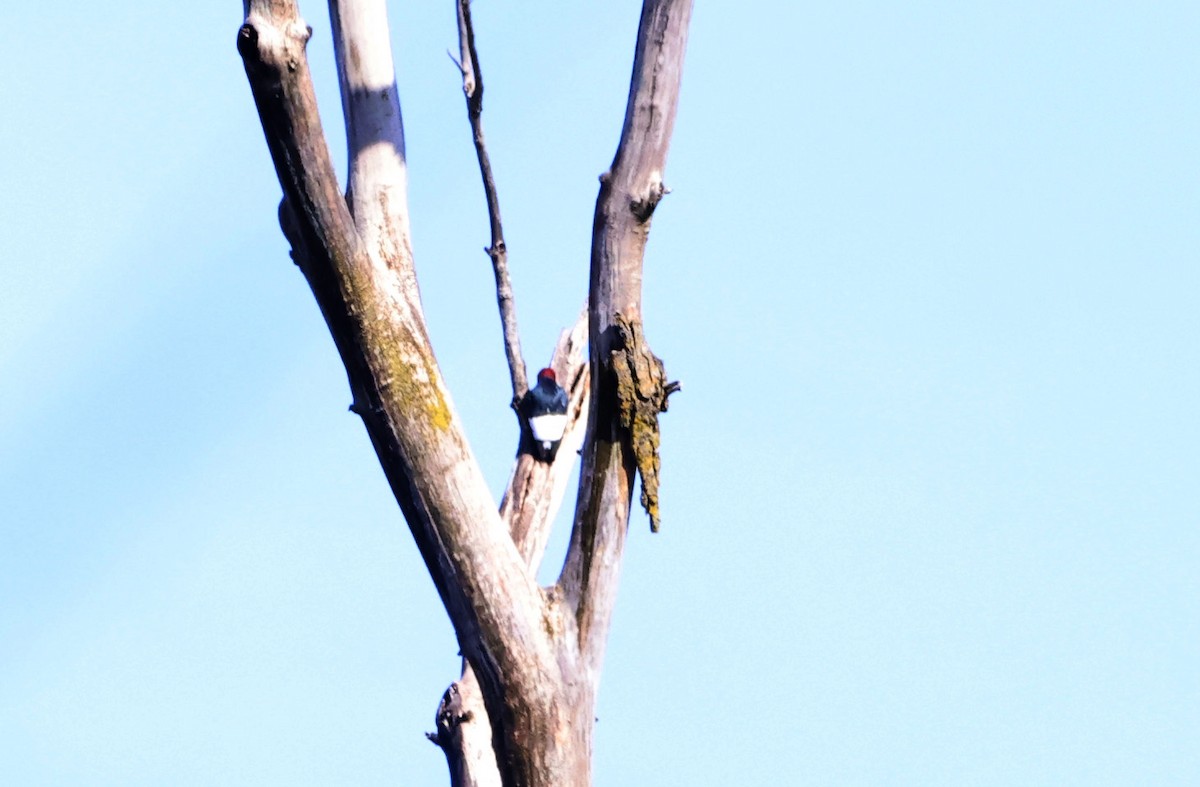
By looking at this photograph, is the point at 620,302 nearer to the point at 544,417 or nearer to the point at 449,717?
the point at 449,717

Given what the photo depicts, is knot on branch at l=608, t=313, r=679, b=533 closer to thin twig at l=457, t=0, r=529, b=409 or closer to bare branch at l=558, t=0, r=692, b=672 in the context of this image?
bare branch at l=558, t=0, r=692, b=672

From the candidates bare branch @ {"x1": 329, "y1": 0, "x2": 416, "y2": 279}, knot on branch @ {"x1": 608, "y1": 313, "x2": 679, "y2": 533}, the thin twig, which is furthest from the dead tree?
the thin twig

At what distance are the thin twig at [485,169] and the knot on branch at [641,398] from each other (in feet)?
7.95

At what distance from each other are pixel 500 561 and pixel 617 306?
2.78ft

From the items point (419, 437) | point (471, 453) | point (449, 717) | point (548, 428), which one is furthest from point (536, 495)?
point (419, 437)

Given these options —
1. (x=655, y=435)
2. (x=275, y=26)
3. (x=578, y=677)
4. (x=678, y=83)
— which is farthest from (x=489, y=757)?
(x=275, y=26)

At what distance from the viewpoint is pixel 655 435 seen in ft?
13.2

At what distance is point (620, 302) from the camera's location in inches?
159

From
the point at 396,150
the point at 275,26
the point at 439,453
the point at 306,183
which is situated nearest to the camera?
the point at 275,26

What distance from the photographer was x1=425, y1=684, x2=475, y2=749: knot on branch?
5.46m

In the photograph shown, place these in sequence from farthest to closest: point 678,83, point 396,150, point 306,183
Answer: point 396,150 → point 678,83 → point 306,183

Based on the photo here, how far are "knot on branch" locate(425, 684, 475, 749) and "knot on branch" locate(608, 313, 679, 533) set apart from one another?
6.09 ft

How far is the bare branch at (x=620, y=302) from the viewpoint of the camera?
4.01m

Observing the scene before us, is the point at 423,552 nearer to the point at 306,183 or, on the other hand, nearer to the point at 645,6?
the point at 306,183
